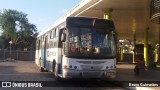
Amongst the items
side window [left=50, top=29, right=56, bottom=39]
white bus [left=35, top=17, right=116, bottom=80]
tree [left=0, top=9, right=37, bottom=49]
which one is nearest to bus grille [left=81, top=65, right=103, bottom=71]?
white bus [left=35, top=17, right=116, bottom=80]

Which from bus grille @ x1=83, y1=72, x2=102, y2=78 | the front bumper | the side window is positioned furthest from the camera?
the side window

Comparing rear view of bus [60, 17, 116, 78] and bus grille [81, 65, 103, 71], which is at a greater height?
rear view of bus [60, 17, 116, 78]

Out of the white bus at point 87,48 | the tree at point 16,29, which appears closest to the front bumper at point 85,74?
the white bus at point 87,48

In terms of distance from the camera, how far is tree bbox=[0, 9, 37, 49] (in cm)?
8769

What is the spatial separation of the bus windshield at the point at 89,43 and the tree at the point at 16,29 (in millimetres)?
72261

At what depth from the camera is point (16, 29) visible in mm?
90250

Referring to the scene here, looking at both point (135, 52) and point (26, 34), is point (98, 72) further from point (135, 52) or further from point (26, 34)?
point (26, 34)

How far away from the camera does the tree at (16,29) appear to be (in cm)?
8769

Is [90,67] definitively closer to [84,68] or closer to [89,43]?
[84,68]

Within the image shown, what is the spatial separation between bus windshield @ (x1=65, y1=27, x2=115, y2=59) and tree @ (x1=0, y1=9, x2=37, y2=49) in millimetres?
72261

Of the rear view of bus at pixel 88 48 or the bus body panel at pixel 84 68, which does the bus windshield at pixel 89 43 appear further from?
the bus body panel at pixel 84 68

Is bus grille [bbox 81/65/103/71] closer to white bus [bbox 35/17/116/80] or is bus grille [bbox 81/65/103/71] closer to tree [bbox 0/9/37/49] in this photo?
white bus [bbox 35/17/116/80]

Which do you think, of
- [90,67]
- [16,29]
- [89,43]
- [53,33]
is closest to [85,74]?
[90,67]

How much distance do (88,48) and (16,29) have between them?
7647 centimetres
